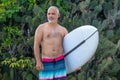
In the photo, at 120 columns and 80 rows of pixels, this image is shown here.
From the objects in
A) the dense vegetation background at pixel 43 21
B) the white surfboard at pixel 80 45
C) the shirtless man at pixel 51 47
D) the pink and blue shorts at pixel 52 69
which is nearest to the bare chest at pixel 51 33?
the shirtless man at pixel 51 47

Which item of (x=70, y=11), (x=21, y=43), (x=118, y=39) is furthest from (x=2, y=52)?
(x=118, y=39)

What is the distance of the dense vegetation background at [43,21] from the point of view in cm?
658

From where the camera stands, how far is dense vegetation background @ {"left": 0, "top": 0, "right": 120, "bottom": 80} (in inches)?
259

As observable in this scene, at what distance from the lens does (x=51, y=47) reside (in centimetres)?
524

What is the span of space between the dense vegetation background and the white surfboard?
0.98m

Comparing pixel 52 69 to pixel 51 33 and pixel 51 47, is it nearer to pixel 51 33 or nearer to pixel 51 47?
pixel 51 47

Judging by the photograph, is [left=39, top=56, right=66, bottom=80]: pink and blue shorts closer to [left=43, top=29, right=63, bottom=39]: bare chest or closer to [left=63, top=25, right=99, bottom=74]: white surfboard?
[left=63, top=25, right=99, bottom=74]: white surfboard

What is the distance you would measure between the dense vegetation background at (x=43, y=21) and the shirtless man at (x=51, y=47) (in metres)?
1.10

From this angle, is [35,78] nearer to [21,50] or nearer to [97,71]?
[21,50]

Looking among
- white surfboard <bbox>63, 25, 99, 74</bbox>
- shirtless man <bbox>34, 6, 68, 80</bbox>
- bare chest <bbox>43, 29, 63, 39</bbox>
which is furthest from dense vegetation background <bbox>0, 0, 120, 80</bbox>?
bare chest <bbox>43, 29, 63, 39</bbox>

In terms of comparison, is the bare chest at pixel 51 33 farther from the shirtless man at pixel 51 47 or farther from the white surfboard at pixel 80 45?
the white surfboard at pixel 80 45

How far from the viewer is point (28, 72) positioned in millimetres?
6688

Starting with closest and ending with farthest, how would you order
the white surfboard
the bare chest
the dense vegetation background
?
1. the bare chest
2. the white surfboard
3. the dense vegetation background

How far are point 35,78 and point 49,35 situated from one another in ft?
5.26
